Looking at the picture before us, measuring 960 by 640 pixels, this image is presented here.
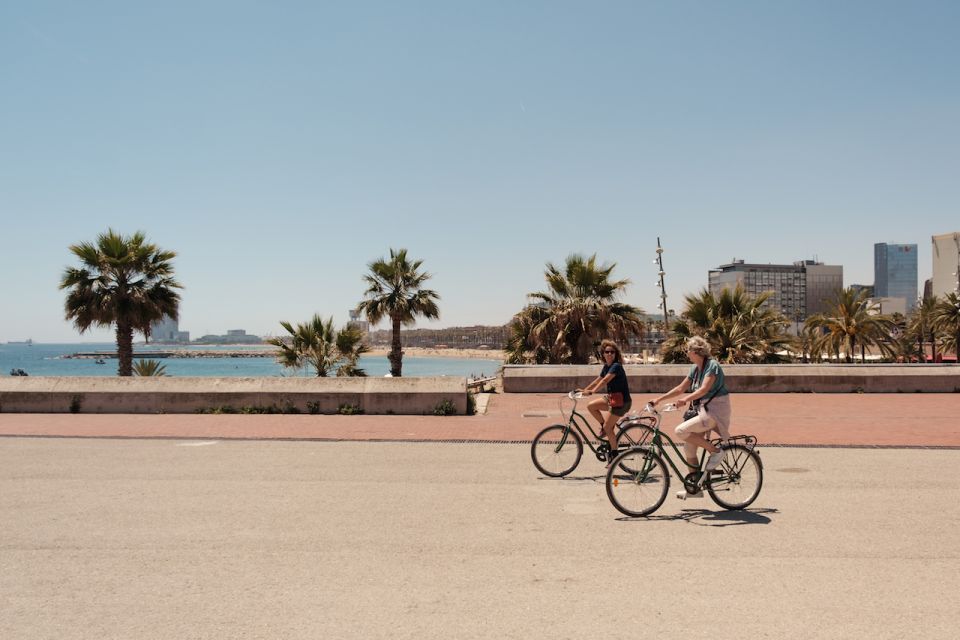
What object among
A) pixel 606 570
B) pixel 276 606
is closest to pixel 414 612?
pixel 276 606

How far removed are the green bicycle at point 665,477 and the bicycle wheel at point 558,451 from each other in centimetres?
170

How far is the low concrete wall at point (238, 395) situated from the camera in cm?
1639

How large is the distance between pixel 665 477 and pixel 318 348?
1745cm

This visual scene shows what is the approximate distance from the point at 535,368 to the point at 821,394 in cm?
792

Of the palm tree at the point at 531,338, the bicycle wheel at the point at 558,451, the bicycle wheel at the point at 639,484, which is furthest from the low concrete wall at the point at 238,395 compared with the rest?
the bicycle wheel at the point at 639,484

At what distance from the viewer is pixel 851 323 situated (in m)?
30.3

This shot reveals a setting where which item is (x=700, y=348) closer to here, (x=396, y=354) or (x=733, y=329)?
(x=733, y=329)

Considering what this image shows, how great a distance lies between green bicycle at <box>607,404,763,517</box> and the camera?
283 inches

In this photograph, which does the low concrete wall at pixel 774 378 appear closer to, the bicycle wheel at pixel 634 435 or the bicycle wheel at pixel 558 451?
the bicycle wheel at pixel 558 451

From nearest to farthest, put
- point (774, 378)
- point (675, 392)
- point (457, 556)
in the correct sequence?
point (457, 556) < point (675, 392) < point (774, 378)

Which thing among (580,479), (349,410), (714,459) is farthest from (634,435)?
(349,410)

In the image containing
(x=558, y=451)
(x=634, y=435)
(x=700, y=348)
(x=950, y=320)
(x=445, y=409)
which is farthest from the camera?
(x=950, y=320)

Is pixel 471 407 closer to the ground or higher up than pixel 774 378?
closer to the ground

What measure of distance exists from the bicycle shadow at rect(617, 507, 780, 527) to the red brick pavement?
5.30 meters
